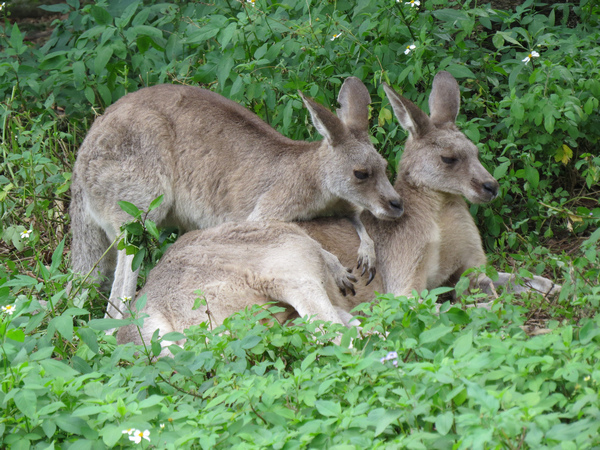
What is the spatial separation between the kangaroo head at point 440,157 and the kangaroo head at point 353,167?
231mm

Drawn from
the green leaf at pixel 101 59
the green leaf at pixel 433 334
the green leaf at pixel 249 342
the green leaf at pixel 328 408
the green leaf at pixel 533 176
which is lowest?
the green leaf at pixel 533 176

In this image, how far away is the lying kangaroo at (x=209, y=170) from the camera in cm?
549

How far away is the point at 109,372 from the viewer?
3.42m

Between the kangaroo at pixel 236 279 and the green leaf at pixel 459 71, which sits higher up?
the green leaf at pixel 459 71

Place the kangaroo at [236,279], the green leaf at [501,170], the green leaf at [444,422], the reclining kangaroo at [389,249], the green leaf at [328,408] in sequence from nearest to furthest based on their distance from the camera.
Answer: the green leaf at [444,422] → the green leaf at [328,408] → the kangaroo at [236,279] → the reclining kangaroo at [389,249] → the green leaf at [501,170]

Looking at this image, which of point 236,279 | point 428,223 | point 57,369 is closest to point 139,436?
point 57,369

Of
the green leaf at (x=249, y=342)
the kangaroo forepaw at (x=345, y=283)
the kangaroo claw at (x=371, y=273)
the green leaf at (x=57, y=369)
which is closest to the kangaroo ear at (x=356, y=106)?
the kangaroo claw at (x=371, y=273)

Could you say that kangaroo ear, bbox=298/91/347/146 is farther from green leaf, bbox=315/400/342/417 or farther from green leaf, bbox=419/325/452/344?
green leaf, bbox=315/400/342/417

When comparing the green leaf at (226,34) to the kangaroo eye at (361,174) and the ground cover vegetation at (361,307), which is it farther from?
the kangaroo eye at (361,174)

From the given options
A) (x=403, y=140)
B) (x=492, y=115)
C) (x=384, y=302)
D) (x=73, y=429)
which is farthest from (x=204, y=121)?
(x=73, y=429)

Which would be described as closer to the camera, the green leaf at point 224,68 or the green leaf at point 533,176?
the green leaf at point 533,176

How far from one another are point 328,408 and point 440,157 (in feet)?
9.89

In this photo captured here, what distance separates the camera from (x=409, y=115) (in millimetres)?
5410

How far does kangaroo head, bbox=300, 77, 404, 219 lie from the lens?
17.6 ft
